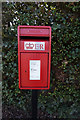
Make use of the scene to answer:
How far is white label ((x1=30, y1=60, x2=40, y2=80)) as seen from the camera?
1632 millimetres

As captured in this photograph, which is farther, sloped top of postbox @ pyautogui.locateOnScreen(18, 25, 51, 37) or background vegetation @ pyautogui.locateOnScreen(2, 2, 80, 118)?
background vegetation @ pyautogui.locateOnScreen(2, 2, 80, 118)

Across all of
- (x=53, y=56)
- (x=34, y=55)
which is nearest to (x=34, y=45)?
(x=34, y=55)

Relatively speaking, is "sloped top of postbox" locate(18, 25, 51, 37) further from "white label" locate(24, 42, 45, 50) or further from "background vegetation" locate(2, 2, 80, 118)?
"background vegetation" locate(2, 2, 80, 118)

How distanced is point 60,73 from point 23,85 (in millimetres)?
921

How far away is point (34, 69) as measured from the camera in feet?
5.38

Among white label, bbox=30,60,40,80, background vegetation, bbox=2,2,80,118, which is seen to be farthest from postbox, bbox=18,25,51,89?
background vegetation, bbox=2,2,80,118

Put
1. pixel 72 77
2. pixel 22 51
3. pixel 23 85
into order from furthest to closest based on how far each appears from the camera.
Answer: pixel 72 77 → pixel 23 85 → pixel 22 51

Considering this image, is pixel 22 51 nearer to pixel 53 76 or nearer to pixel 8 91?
pixel 53 76

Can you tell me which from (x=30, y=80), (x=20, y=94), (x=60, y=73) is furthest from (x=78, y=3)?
(x=20, y=94)

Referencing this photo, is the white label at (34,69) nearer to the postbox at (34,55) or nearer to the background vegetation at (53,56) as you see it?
the postbox at (34,55)

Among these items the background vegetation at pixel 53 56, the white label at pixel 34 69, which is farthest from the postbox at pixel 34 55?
the background vegetation at pixel 53 56

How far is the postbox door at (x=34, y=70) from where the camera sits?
1622 millimetres

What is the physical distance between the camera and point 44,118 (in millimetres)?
2434

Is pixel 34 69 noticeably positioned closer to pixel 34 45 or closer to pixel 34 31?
pixel 34 45
